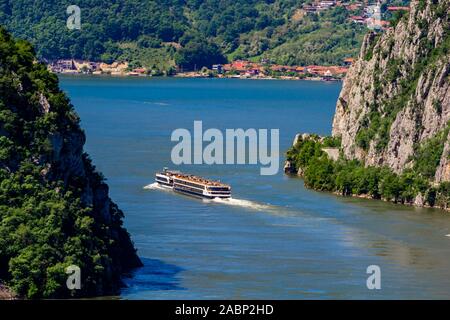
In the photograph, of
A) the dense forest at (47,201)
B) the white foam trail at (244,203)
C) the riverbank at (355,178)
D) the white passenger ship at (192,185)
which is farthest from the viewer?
the riverbank at (355,178)

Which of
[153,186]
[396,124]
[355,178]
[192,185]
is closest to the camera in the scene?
[192,185]

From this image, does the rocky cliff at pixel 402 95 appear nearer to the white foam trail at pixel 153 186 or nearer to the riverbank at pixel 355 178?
the riverbank at pixel 355 178

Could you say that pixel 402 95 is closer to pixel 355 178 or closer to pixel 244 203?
Result: pixel 355 178

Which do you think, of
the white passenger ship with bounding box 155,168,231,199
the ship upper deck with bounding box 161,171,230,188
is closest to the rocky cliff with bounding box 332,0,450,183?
the ship upper deck with bounding box 161,171,230,188

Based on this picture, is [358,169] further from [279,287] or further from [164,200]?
[279,287]

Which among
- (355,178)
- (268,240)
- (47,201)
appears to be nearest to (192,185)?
(355,178)

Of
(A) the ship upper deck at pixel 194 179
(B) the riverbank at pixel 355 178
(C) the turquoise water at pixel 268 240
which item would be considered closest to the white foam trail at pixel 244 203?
(C) the turquoise water at pixel 268 240

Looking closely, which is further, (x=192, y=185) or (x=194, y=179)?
(x=194, y=179)
